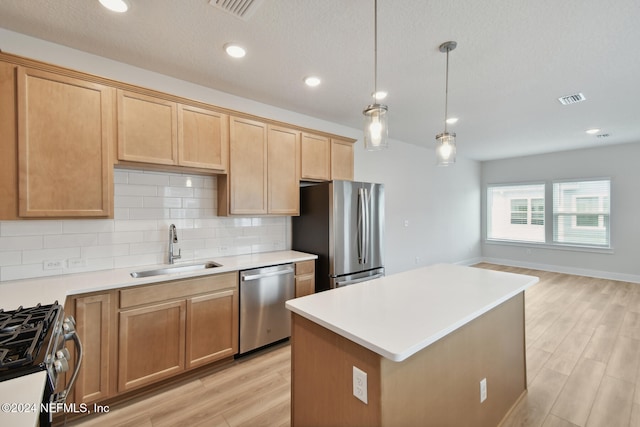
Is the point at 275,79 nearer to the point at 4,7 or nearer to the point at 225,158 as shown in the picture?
the point at 225,158

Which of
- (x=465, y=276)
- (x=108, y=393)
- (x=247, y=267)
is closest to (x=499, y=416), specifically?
(x=465, y=276)

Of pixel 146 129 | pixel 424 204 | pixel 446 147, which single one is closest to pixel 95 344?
pixel 146 129

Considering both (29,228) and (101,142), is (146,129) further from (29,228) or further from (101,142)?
(29,228)

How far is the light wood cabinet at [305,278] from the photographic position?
299 cm

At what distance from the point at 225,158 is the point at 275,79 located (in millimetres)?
918

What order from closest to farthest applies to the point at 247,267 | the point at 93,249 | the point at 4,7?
the point at 4,7 → the point at 93,249 → the point at 247,267

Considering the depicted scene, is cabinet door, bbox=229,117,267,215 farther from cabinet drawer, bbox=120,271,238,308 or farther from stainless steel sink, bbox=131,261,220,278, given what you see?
cabinet drawer, bbox=120,271,238,308

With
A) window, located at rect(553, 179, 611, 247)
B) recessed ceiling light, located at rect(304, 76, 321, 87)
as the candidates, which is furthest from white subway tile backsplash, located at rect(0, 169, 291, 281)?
window, located at rect(553, 179, 611, 247)

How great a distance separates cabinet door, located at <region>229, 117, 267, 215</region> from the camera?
112 inches

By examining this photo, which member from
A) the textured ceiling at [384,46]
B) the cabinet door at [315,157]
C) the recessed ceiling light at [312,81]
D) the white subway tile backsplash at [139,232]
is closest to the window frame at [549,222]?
the textured ceiling at [384,46]

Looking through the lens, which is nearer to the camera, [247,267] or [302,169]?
[247,267]

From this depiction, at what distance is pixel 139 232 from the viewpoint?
2570mm

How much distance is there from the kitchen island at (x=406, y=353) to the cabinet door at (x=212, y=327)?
116 cm

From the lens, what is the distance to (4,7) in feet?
5.86
